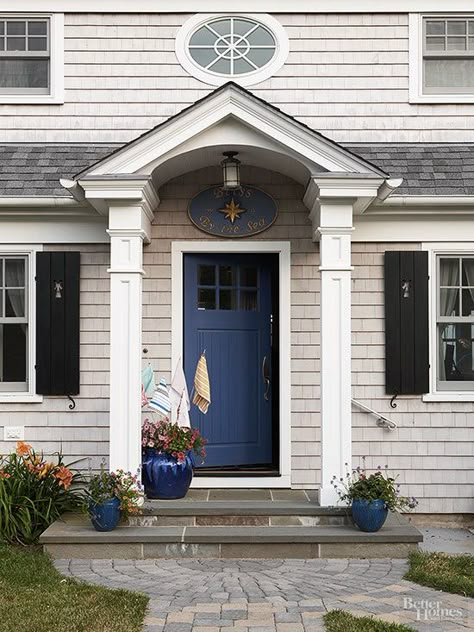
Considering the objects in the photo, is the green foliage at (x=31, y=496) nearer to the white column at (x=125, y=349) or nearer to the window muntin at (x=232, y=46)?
the white column at (x=125, y=349)

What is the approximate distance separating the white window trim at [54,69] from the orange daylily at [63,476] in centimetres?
366

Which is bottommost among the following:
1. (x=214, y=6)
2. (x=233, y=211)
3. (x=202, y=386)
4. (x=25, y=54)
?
(x=202, y=386)

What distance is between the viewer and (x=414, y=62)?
8.61 metres

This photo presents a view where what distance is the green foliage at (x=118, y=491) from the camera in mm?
6691

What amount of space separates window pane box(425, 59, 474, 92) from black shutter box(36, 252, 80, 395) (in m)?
4.07

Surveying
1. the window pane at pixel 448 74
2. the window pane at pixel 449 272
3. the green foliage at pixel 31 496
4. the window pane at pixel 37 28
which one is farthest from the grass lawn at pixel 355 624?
the window pane at pixel 37 28

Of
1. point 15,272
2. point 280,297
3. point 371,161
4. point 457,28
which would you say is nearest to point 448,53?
point 457,28

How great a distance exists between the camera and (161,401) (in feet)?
24.6

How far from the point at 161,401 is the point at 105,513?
1.22 metres

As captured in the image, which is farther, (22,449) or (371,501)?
(22,449)

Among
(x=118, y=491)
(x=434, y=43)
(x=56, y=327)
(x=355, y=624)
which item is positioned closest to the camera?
(x=355, y=624)

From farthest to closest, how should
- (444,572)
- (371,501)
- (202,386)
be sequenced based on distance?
(202,386) < (371,501) < (444,572)

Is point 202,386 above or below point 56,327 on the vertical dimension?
below

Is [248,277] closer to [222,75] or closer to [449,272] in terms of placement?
[449,272]
